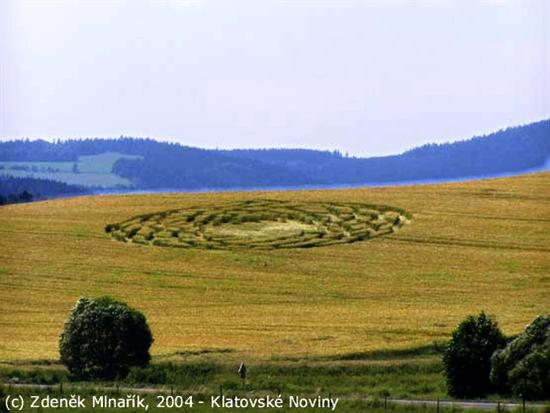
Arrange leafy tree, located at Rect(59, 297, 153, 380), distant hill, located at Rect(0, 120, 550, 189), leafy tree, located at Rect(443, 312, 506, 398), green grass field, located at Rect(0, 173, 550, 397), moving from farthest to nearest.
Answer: distant hill, located at Rect(0, 120, 550, 189) < green grass field, located at Rect(0, 173, 550, 397) < leafy tree, located at Rect(59, 297, 153, 380) < leafy tree, located at Rect(443, 312, 506, 398)

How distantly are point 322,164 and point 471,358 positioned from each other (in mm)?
134194

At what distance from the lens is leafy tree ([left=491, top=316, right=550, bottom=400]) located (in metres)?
42.3

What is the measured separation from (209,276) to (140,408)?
30.5 meters

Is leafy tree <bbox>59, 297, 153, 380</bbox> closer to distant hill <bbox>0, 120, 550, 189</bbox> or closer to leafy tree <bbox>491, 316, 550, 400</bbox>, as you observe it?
leafy tree <bbox>491, 316, 550, 400</bbox>

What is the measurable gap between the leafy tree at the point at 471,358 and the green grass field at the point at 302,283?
1.04 meters

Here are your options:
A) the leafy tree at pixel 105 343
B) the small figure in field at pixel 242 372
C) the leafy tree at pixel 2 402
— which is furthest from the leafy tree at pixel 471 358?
the leafy tree at pixel 2 402

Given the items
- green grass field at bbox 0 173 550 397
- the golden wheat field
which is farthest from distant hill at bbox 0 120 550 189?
the golden wheat field

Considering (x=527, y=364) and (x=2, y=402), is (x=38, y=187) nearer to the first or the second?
(x=2, y=402)

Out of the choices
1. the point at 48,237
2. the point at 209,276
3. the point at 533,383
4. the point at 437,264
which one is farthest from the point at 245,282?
the point at 533,383

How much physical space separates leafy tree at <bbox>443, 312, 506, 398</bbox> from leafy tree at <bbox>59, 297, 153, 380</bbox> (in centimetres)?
1097

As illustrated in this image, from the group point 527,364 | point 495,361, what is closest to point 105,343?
point 495,361

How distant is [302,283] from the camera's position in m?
69.4

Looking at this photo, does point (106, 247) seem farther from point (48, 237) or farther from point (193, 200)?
point (193, 200)

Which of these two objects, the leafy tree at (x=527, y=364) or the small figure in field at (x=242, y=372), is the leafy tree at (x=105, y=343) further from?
the leafy tree at (x=527, y=364)
